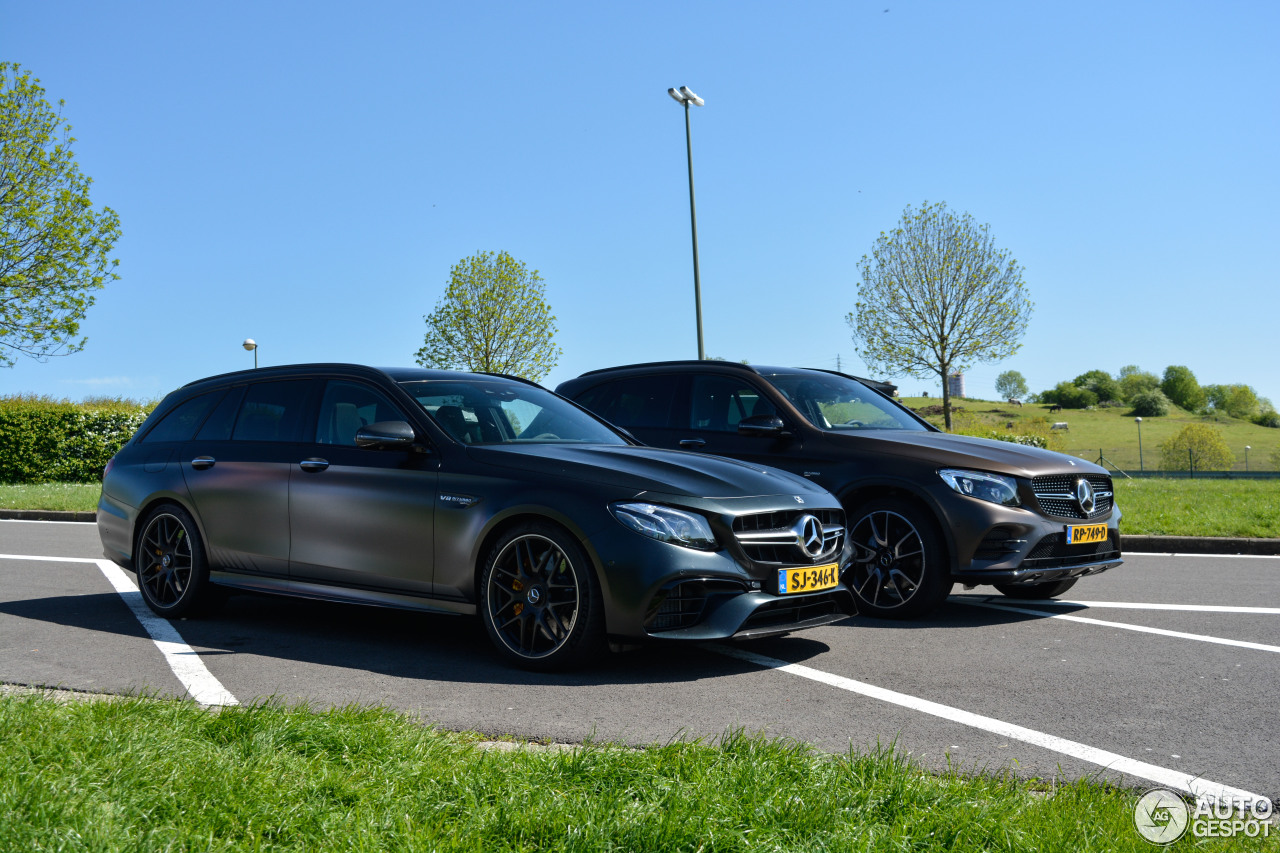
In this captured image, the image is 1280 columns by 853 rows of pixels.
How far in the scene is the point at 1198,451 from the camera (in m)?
97.6

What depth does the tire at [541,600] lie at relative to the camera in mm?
5145

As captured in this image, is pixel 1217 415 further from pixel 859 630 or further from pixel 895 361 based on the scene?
pixel 859 630

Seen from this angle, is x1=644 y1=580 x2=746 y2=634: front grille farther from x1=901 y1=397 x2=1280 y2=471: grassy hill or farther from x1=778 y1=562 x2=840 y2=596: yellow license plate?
x1=901 y1=397 x2=1280 y2=471: grassy hill

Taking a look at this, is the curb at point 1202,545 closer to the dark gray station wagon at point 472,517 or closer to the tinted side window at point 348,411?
the dark gray station wagon at point 472,517

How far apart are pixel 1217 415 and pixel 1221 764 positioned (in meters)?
156

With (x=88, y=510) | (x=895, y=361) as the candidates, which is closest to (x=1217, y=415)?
(x=895, y=361)

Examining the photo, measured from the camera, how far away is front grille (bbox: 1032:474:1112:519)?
22.6ft

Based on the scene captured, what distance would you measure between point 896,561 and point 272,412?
4.10m

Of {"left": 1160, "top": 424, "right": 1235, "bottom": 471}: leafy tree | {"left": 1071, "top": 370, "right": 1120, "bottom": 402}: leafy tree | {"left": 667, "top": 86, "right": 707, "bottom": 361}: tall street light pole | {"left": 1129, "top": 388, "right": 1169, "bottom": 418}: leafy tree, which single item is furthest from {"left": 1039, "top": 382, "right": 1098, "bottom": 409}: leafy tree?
{"left": 667, "top": 86, "right": 707, "bottom": 361}: tall street light pole

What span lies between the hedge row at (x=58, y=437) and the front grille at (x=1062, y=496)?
74.5 feet

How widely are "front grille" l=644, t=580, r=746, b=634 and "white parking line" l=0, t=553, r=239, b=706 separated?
1.86 metres

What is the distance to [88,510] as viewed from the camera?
50.2ft

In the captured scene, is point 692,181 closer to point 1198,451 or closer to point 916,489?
point 916,489

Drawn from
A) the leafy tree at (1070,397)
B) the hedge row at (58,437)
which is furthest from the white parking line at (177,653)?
the leafy tree at (1070,397)
